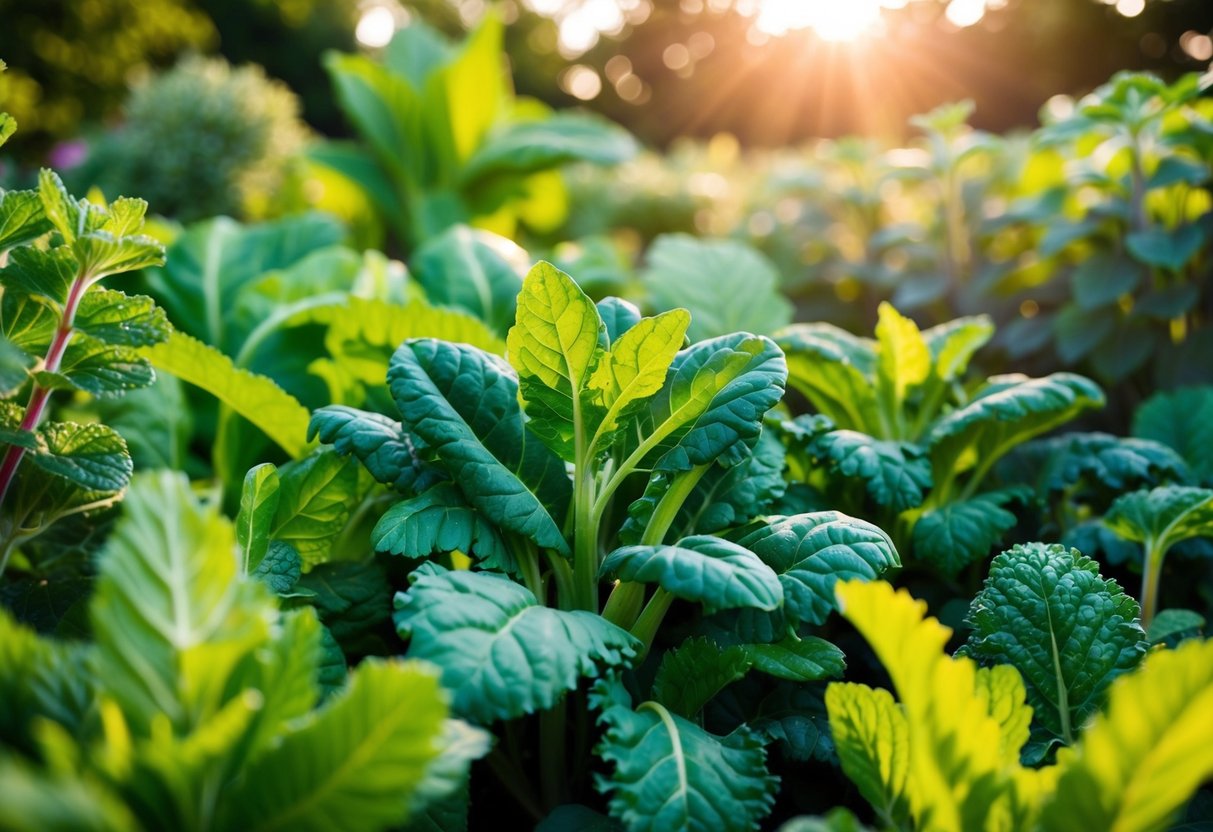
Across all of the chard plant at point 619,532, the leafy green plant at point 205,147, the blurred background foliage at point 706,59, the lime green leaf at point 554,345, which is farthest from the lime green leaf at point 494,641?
the blurred background foliage at point 706,59

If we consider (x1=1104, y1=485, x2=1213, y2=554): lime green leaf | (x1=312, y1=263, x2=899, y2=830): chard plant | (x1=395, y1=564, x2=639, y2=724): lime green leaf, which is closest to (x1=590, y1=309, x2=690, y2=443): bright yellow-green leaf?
(x1=312, y1=263, x2=899, y2=830): chard plant

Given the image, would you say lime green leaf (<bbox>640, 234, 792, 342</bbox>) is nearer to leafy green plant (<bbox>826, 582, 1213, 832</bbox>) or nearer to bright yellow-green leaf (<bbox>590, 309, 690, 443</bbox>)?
bright yellow-green leaf (<bbox>590, 309, 690, 443</bbox>)

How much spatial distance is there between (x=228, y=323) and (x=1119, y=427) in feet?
6.59

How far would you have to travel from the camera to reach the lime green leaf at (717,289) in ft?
5.11

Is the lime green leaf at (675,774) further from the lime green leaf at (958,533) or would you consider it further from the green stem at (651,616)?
the lime green leaf at (958,533)

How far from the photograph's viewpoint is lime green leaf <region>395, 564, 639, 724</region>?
71 centimetres

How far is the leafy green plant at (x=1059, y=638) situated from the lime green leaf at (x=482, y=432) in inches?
19.3

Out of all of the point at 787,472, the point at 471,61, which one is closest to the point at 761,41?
the point at 471,61

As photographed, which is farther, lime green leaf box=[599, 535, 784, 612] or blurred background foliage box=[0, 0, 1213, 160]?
blurred background foliage box=[0, 0, 1213, 160]

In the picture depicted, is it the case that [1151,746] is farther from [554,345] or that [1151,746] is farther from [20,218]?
[20,218]

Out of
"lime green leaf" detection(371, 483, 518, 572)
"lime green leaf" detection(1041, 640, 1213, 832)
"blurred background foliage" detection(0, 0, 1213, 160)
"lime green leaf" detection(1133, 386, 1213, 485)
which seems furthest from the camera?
"blurred background foliage" detection(0, 0, 1213, 160)

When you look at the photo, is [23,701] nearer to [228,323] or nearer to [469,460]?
[469,460]

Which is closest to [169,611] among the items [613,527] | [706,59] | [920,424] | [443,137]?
[613,527]

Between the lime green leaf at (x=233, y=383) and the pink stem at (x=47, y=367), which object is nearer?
the pink stem at (x=47, y=367)
